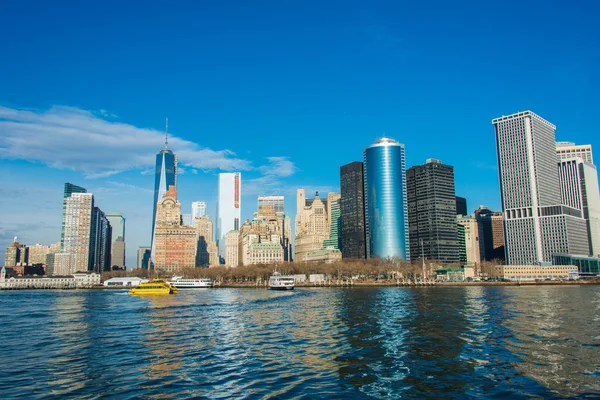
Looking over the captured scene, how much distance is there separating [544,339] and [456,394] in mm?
25048

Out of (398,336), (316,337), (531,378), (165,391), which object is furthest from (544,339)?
(165,391)

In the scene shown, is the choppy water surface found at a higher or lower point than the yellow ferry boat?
lower

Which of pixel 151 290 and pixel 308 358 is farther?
pixel 151 290

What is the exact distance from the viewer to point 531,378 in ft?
114

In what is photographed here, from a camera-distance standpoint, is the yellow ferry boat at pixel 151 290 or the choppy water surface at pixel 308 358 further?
the yellow ferry boat at pixel 151 290

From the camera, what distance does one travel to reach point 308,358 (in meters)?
42.6

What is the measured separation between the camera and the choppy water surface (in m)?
32.6

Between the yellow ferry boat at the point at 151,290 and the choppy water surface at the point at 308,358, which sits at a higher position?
the yellow ferry boat at the point at 151,290

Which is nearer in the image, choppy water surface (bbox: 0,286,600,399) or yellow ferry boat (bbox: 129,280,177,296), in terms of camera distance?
choppy water surface (bbox: 0,286,600,399)

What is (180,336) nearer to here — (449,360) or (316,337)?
(316,337)

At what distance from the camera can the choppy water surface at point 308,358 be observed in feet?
107

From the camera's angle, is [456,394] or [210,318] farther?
[210,318]

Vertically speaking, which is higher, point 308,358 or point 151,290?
point 151,290

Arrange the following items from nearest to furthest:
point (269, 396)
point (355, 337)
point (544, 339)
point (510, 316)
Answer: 1. point (269, 396)
2. point (544, 339)
3. point (355, 337)
4. point (510, 316)
